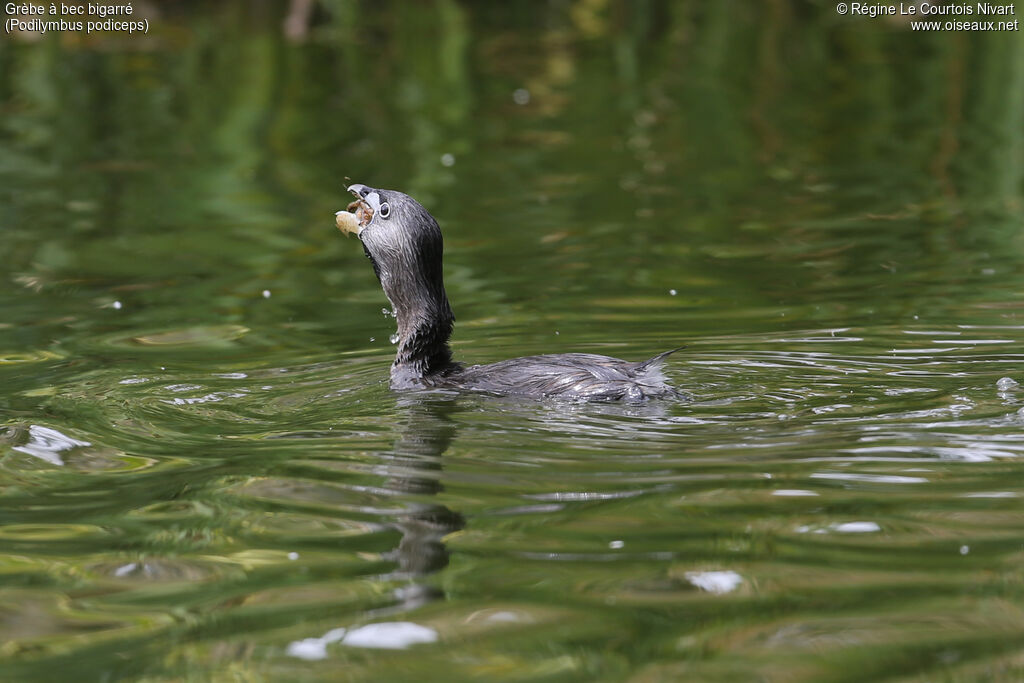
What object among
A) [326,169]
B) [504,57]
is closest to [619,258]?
[326,169]

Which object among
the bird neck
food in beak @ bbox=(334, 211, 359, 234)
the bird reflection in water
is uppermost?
food in beak @ bbox=(334, 211, 359, 234)

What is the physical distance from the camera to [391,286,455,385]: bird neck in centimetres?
662

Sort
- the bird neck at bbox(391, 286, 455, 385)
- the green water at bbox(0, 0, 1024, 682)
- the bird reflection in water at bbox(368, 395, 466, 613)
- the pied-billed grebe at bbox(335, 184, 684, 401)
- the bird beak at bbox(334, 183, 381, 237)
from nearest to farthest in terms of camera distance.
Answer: the green water at bbox(0, 0, 1024, 682) < the bird reflection in water at bbox(368, 395, 466, 613) < the pied-billed grebe at bbox(335, 184, 684, 401) < the bird neck at bbox(391, 286, 455, 385) < the bird beak at bbox(334, 183, 381, 237)

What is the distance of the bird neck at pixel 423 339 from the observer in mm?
6625

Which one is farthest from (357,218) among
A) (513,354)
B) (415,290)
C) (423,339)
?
(513,354)

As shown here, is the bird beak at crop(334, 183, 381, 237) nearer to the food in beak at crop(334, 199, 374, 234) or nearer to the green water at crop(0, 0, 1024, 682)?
the food in beak at crop(334, 199, 374, 234)

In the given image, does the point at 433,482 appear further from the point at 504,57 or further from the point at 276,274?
the point at 504,57

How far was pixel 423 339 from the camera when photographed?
21.8 feet

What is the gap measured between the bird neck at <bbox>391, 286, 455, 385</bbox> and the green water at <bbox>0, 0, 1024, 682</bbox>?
31 centimetres

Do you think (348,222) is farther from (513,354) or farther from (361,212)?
(513,354)

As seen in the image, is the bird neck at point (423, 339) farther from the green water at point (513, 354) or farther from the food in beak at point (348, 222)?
the food in beak at point (348, 222)

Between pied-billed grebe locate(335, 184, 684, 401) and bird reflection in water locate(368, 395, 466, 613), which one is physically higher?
pied-billed grebe locate(335, 184, 684, 401)

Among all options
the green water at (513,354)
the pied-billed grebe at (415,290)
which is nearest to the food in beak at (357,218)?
the pied-billed grebe at (415,290)

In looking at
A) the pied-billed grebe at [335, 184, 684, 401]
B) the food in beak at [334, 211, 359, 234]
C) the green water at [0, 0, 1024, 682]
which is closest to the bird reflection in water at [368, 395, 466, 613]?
the green water at [0, 0, 1024, 682]
